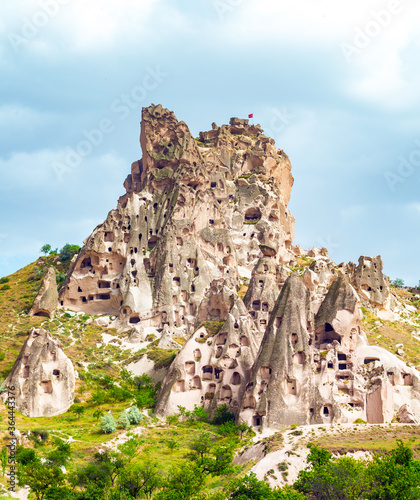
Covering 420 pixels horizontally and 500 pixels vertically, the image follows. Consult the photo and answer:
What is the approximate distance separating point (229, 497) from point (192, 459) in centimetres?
1220

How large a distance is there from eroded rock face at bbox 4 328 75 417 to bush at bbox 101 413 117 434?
11.6m

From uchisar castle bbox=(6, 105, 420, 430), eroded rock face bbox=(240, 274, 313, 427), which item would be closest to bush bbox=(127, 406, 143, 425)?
uchisar castle bbox=(6, 105, 420, 430)

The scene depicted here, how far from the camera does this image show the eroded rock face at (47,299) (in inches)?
4149

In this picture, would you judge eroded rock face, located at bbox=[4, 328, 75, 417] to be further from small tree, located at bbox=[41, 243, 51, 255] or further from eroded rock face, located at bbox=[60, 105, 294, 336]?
small tree, located at bbox=[41, 243, 51, 255]

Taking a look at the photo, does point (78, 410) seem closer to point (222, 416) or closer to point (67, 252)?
Answer: point (222, 416)

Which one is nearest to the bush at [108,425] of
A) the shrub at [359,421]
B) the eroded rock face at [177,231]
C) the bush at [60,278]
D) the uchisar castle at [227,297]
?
the uchisar castle at [227,297]

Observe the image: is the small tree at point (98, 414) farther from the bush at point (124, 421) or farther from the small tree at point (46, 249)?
the small tree at point (46, 249)

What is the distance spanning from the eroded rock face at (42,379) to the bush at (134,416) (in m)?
10.8

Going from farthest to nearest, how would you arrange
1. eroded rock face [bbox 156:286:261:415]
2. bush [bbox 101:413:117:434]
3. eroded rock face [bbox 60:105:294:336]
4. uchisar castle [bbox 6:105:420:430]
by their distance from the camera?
eroded rock face [bbox 60:105:294:336] < eroded rock face [bbox 156:286:261:415] < uchisar castle [bbox 6:105:420:430] < bush [bbox 101:413:117:434]

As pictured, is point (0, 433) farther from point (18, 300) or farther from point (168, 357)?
point (18, 300)

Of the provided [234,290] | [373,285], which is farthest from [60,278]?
[373,285]

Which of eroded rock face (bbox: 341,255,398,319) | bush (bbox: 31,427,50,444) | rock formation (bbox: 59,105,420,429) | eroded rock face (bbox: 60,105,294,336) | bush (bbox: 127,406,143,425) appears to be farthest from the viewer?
eroded rock face (bbox: 341,255,398,319)

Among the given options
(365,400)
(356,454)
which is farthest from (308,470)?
(365,400)

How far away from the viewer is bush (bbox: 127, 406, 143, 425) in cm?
7225
